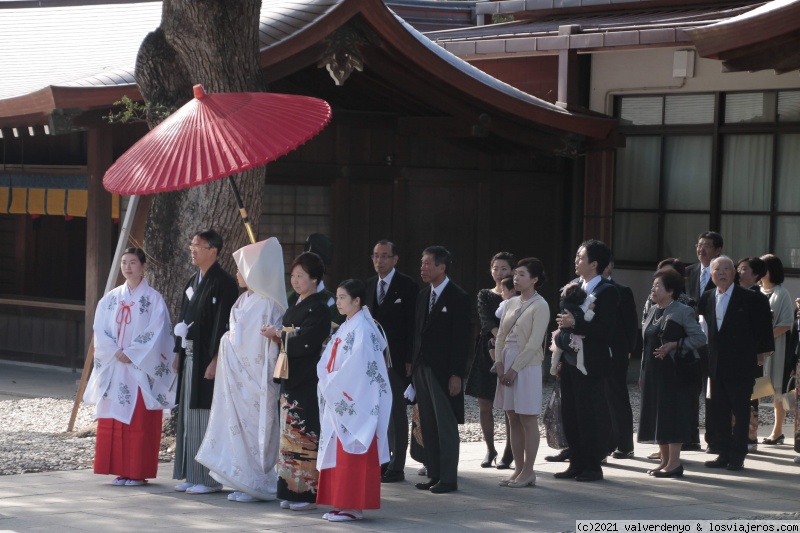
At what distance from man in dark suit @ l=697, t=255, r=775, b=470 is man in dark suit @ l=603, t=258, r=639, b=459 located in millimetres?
573

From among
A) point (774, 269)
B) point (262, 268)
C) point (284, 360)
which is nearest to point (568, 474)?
point (284, 360)

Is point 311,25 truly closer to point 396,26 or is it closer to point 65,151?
point 396,26

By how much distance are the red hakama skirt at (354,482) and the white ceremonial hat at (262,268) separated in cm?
103

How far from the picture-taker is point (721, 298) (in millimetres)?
8445

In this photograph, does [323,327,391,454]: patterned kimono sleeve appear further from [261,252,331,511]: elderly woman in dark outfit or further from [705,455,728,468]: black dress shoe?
[705,455,728,468]: black dress shoe

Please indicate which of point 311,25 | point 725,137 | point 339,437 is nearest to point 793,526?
point 339,437

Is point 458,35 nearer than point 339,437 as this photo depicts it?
No

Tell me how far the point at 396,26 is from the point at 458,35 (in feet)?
15.9

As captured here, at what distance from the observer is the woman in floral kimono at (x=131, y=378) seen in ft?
24.3

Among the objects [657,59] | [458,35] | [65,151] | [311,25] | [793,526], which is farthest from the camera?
[458,35]

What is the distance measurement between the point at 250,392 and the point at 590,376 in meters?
2.22

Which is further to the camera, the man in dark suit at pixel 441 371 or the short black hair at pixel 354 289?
the man in dark suit at pixel 441 371

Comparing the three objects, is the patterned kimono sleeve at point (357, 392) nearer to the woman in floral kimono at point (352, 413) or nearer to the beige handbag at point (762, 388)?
the woman in floral kimono at point (352, 413)

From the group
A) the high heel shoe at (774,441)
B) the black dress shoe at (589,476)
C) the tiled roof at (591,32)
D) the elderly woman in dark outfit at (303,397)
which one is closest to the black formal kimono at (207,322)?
the elderly woman in dark outfit at (303,397)
